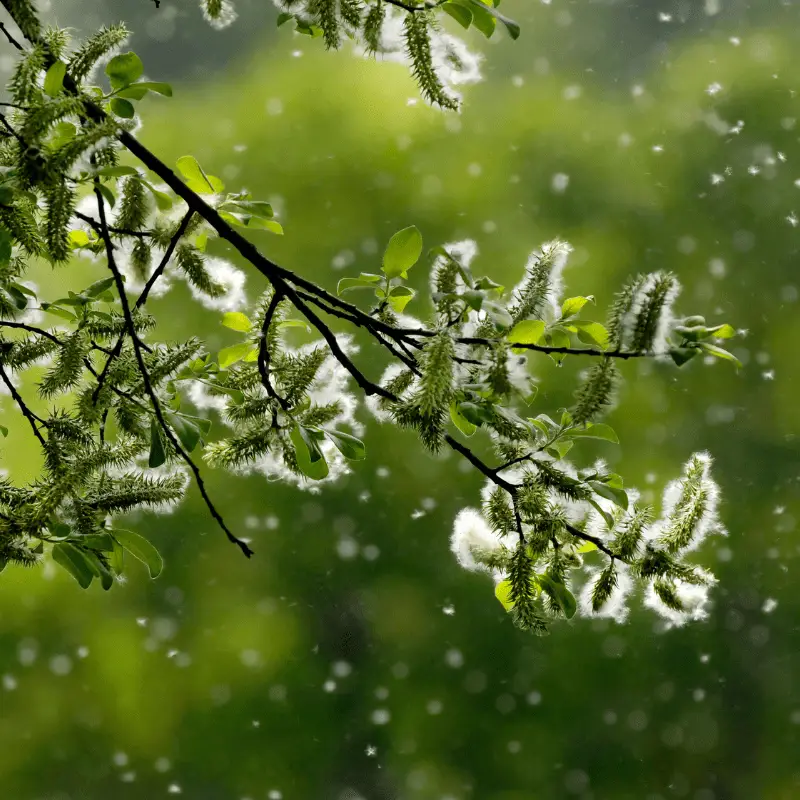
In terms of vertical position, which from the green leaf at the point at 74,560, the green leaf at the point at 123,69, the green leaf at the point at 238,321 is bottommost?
the green leaf at the point at 74,560

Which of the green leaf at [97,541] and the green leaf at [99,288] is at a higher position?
the green leaf at [99,288]

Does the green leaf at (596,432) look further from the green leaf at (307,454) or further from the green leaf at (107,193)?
the green leaf at (107,193)

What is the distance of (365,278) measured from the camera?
577 millimetres

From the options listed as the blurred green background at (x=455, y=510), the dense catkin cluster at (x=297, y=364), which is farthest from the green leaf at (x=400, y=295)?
the blurred green background at (x=455, y=510)

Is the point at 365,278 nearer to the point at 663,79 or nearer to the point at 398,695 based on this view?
the point at 398,695

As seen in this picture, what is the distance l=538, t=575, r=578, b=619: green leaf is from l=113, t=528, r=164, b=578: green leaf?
0.27 metres

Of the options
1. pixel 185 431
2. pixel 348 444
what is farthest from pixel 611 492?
pixel 185 431

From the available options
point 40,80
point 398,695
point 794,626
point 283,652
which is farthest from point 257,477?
point 40,80

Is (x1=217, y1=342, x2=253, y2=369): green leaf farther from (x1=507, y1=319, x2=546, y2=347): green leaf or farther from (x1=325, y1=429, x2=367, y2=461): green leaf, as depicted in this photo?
(x1=507, y1=319, x2=546, y2=347): green leaf

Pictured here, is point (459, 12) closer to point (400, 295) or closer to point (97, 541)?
point (400, 295)

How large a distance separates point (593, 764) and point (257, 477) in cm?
175

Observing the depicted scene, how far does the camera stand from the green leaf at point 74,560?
1.62 feet

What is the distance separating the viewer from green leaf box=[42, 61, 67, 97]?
44 cm

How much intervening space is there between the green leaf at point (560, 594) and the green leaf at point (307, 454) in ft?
0.58
